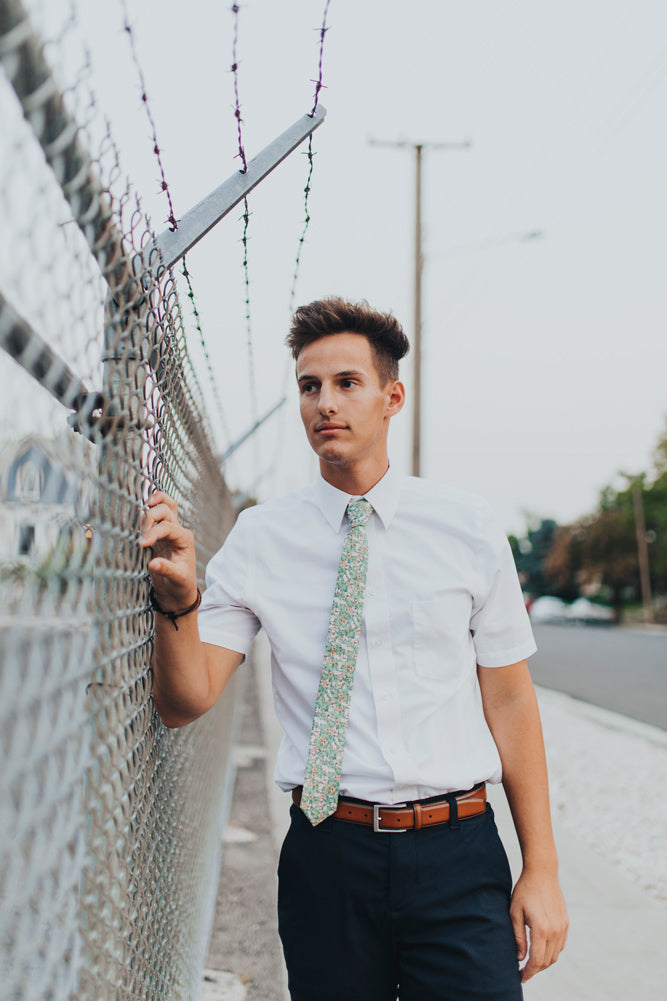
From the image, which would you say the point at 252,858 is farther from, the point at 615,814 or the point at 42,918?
the point at 42,918

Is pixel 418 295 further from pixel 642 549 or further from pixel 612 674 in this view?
pixel 642 549

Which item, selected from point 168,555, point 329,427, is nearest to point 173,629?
point 168,555

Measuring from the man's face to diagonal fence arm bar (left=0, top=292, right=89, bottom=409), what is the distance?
107 centimetres

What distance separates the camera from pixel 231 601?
7.09 ft

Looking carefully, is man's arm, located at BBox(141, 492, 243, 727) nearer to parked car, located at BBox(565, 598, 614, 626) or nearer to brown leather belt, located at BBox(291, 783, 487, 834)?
brown leather belt, located at BBox(291, 783, 487, 834)

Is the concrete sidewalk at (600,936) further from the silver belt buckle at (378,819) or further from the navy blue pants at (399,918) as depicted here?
the silver belt buckle at (378,819)

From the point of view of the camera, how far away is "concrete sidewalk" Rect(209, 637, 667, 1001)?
10.8ft

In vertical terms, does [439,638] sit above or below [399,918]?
above

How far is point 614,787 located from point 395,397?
5.06 m

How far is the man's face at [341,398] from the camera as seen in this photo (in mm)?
2117

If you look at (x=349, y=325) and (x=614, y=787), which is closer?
(x=349, y=325)

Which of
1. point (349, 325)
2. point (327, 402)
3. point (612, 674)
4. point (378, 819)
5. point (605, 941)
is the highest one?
point (349, 325)

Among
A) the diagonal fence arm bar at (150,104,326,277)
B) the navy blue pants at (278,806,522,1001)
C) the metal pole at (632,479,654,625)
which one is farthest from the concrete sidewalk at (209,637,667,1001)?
the metal pole at (632,479,654,625)

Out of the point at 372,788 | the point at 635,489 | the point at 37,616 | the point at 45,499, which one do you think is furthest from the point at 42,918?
the point at 635,489
